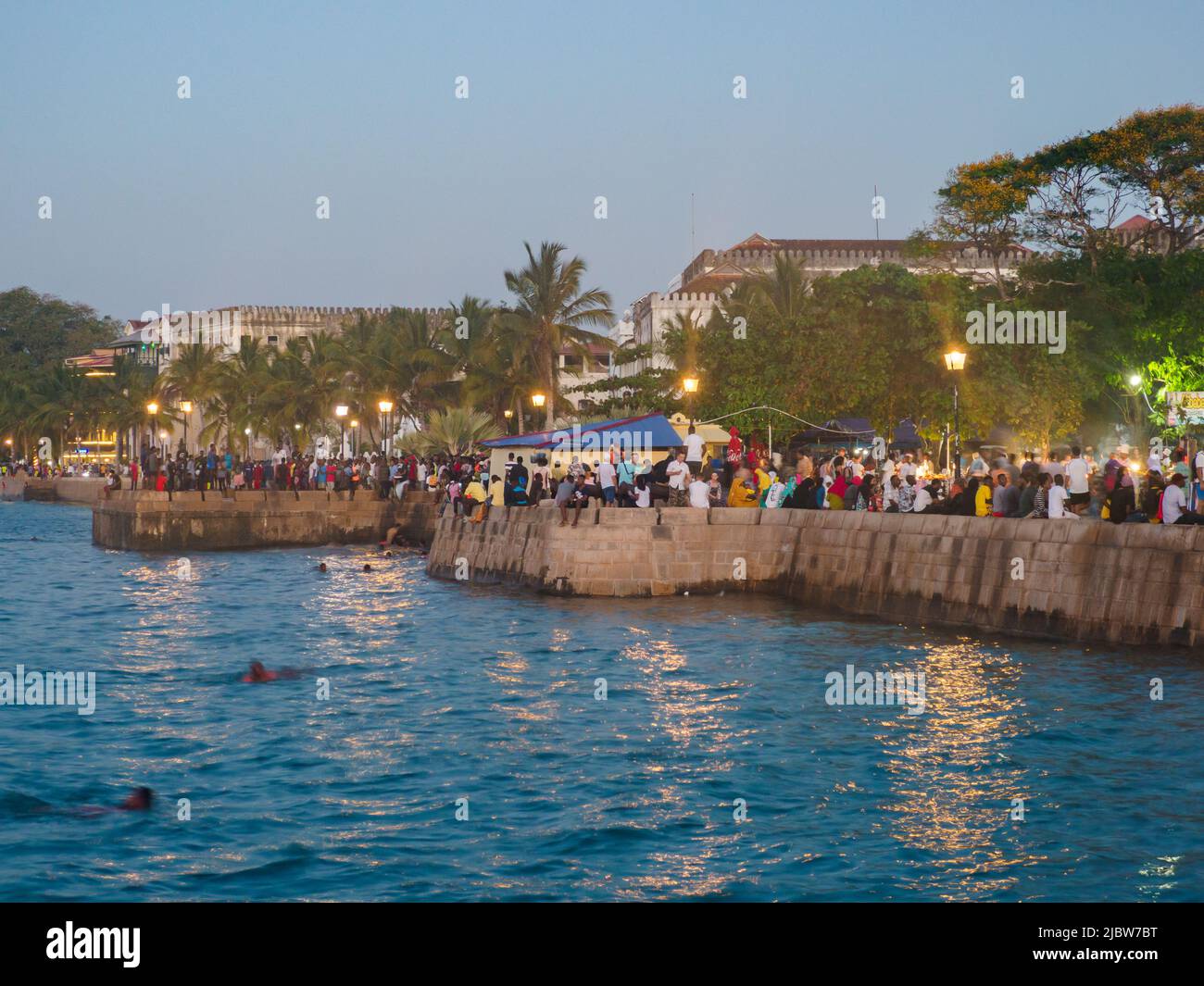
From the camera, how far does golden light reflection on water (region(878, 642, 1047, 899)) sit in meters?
11.5

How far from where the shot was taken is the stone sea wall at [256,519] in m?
46.7

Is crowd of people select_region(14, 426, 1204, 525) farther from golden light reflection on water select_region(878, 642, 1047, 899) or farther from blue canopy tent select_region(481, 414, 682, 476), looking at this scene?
golden light reflection on water select_region(878, 642, 1047, 899)

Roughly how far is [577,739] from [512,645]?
7463 millimetres

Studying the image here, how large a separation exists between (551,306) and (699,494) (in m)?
29.3

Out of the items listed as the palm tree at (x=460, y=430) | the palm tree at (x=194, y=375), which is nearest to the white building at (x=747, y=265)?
the palm tree at (x=460, y=430)

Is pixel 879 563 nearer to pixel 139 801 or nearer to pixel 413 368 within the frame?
pixel 139 801

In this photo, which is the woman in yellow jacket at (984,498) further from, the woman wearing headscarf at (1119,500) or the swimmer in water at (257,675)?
the swimmer in water at (257,675)

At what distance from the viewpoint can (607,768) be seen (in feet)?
49.4

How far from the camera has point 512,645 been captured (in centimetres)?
2384

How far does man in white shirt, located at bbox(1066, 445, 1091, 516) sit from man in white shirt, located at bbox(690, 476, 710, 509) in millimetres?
7305

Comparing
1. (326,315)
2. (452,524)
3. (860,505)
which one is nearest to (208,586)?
(452,524)

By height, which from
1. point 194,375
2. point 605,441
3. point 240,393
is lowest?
point 605,441

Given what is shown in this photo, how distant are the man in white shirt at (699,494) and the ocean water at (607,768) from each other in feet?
9.27

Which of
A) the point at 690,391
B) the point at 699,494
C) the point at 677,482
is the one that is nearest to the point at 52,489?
the point at 690,391
